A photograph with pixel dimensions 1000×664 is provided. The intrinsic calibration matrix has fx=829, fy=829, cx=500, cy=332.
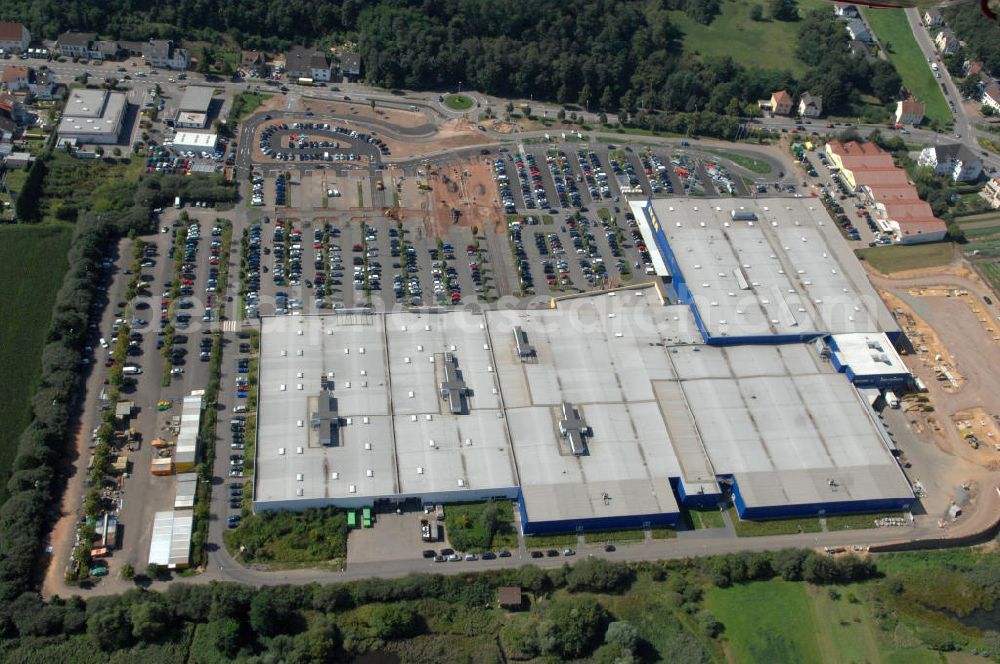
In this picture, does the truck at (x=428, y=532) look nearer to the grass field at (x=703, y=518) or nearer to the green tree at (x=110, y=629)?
the grass field at (x=703, y=518)

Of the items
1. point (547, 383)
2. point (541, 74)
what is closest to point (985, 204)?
point (541, 74)

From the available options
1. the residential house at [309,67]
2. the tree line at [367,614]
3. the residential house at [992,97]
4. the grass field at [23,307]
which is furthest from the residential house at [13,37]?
the residential house at [992,97]

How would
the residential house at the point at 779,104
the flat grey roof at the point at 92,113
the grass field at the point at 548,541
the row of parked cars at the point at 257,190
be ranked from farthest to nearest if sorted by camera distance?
the residential house at the point at 779,104 < the flat grey roof at the point at 92,113 < the row of parked cars at the point at 257,190 < the grass field at the point at 548,541

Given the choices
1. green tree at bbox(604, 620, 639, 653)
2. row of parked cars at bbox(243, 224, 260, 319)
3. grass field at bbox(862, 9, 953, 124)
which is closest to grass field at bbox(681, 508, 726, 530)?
green tree at bbox(604, 620, 639, 653)

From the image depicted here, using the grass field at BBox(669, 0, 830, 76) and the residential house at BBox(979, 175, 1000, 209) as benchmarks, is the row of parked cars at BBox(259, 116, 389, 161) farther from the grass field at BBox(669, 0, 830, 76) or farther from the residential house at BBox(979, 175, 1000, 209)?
the residential house at BBox(979, 175, 1000, 209)

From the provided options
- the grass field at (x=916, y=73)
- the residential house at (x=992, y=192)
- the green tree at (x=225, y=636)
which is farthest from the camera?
the grass field at (x=916, y=73)
